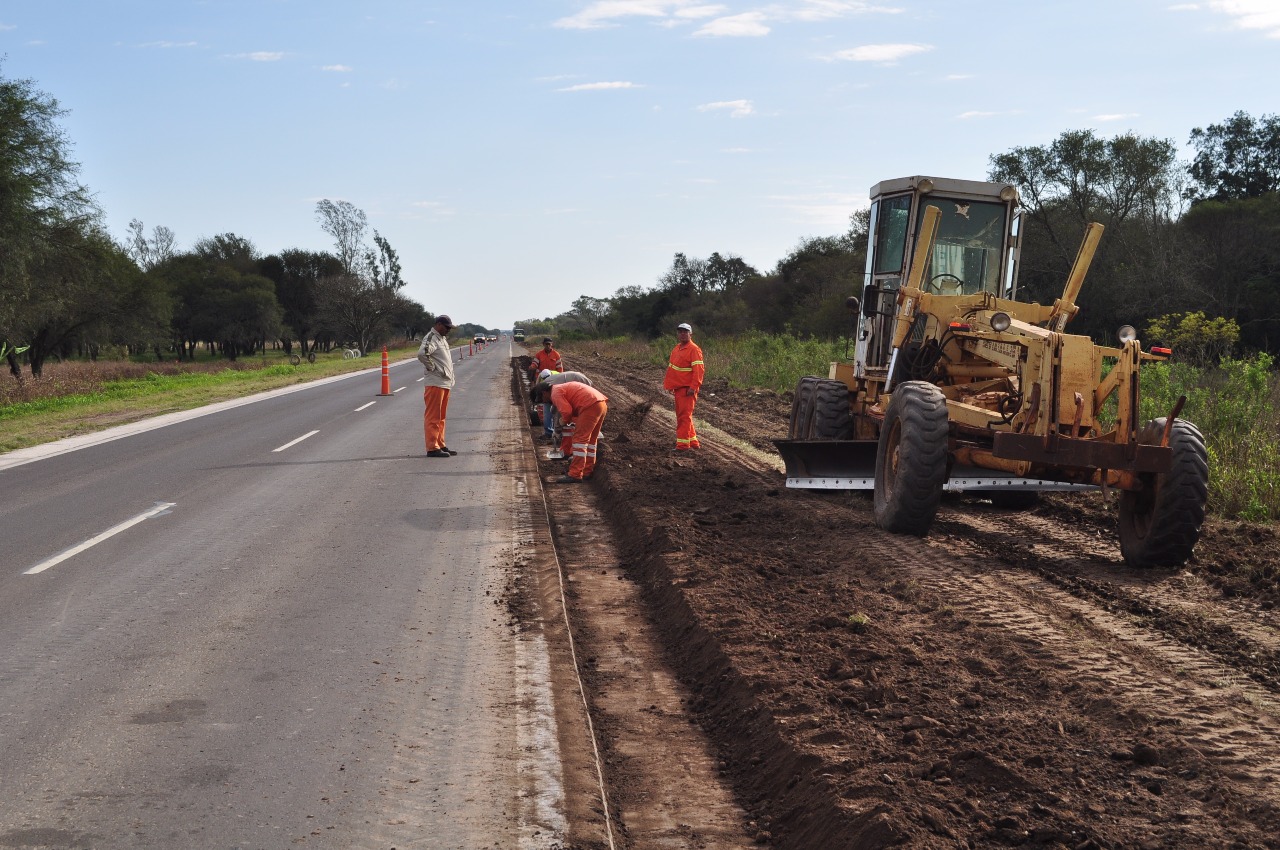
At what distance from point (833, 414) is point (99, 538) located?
741 cm

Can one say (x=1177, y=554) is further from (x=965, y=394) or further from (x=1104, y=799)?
(x=1104, y=799)

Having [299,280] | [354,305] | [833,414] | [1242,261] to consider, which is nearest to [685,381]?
[833,414]

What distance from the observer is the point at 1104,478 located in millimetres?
8094

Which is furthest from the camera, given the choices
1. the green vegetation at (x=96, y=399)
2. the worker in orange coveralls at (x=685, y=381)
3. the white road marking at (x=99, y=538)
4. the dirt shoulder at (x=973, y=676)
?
the green vegetation at (x=96, y=399)

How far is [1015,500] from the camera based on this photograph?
10641 millimetres

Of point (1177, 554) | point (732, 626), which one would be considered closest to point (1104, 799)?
point (732, 626)

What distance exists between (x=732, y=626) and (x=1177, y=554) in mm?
3488

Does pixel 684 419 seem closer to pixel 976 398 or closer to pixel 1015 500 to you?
pixel 1015 500

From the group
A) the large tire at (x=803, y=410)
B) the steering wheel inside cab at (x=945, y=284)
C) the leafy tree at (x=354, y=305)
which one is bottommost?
the large tire at (x=803, y=410)

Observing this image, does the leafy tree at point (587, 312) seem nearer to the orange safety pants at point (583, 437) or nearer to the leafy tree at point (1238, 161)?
the leafy tree at point (1238, 161)

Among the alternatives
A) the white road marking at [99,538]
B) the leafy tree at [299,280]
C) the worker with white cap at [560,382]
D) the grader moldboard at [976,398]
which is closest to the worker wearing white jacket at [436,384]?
the worker with white cap at [560,382]

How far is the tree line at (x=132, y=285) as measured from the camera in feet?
101

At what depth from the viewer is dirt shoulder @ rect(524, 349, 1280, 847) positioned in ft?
12.6

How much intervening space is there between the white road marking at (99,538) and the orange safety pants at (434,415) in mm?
4495
